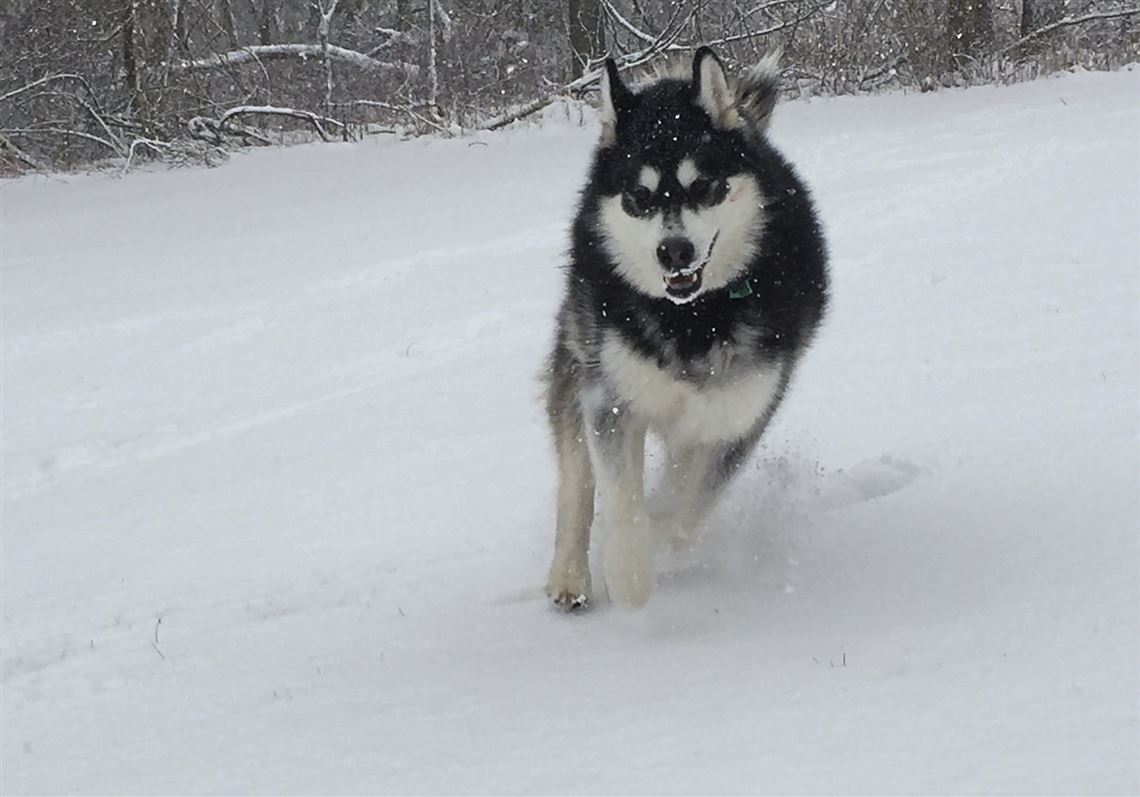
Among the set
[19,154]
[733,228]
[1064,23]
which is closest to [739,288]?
[733,228]

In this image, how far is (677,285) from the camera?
3195 mm

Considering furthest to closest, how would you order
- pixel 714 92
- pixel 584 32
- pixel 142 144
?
pixel 584 32, pixel 142 144, pixel 714 92

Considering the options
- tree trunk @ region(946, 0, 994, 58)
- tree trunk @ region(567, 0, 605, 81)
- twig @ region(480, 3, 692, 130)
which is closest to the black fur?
twig @ region(480, 3, 692, 130)

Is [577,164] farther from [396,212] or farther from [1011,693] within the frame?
[1011,693]

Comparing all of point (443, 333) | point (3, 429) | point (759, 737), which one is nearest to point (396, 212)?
point (443, 333)

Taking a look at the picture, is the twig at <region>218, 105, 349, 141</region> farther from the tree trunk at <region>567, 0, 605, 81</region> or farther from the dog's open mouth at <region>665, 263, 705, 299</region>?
the dog's open mouth at <region>665, 263, 705, 299</region>

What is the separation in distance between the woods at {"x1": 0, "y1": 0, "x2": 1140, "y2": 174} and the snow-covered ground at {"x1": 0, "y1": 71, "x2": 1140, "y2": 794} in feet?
12.7

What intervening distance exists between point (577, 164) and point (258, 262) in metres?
3.29

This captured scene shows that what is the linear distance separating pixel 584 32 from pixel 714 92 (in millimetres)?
13532

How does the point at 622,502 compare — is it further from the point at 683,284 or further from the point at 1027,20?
the point at 1027,20

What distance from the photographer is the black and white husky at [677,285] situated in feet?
10.8

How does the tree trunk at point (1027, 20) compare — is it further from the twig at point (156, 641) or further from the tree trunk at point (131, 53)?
the twig at point (156, 641)

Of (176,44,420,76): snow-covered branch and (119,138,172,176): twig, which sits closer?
(119,138,172,176): twig

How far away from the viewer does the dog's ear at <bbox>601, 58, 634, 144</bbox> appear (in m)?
3.41
